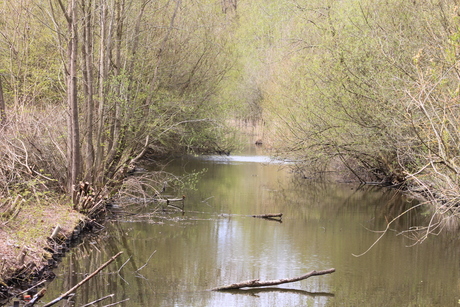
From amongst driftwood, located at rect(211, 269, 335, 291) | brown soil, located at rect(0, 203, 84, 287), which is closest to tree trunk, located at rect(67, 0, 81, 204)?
brown soil, located at rect(0, 203, 84, 287)

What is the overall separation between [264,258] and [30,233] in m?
4.15

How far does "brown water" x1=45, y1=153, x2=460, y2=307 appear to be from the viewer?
8484 mm

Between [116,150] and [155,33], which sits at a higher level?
[155,33]

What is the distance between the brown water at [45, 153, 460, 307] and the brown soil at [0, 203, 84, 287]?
51 cm

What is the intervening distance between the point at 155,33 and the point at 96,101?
154 inches

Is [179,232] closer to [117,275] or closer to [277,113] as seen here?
[117,275]

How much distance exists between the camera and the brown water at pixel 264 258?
848 centimetres

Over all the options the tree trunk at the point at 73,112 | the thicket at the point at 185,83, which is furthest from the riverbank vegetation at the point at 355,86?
the tree trunk at the point at 73,112

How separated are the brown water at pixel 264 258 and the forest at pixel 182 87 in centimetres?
136

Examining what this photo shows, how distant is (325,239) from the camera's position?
1236 centimetres

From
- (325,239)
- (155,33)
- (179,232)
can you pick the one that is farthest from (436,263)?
(155,33)

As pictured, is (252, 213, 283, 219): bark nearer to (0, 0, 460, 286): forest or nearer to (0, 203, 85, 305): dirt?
(0, 0, 460, 286): forest

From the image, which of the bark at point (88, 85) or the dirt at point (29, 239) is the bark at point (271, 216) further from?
the dirt at point (29, 239)

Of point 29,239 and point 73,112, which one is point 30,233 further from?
point 73,112
